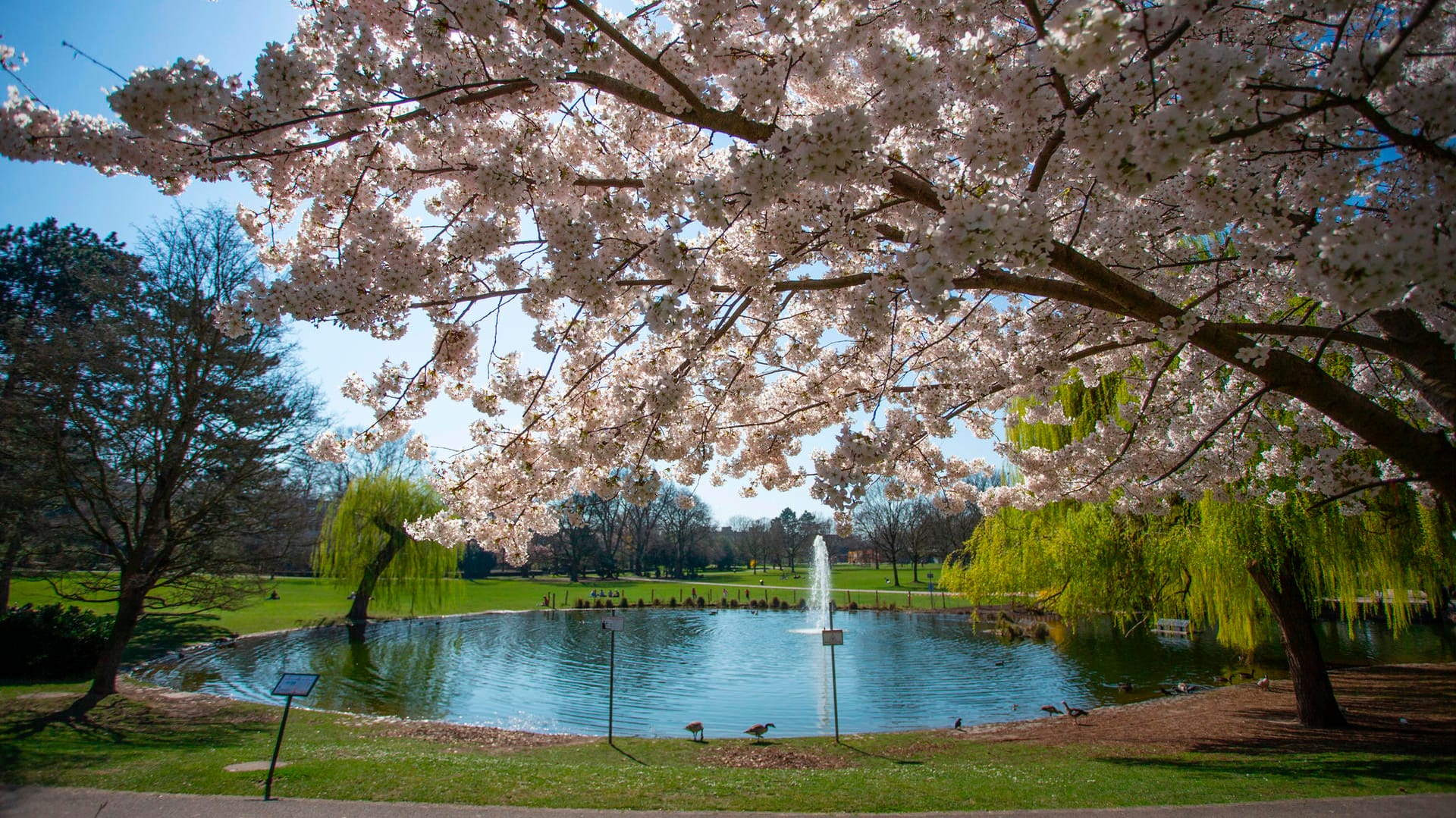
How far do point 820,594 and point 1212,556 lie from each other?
31695 mm

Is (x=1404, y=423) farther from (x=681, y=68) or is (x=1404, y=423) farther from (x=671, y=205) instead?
(x=681, y=68)

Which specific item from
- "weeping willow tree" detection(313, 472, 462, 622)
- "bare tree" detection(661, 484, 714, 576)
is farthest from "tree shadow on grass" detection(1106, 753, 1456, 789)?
"bare tree" detection(661, 484, 714, 576)

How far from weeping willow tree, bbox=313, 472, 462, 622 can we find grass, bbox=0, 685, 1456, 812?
15029 millimetres

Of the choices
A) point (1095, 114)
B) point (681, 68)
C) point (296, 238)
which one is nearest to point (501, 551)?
point (296, 238)

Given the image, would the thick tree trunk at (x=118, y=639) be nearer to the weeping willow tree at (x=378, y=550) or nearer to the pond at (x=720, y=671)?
the pond at (x=720, y=671)

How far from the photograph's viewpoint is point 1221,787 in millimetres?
6152

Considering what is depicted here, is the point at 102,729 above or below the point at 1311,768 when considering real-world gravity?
Answer: below

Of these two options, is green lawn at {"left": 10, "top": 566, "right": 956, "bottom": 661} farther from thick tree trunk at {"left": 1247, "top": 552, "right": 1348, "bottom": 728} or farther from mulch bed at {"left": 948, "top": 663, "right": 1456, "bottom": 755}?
thick tree trunk at {"left": 1247, "top": 552, "right": 1348, "bottom": 728}

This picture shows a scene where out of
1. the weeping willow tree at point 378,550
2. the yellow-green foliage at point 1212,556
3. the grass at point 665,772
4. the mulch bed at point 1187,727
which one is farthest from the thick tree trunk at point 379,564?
the yellow-green foliage at point 1212,556

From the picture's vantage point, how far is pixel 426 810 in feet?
18.6

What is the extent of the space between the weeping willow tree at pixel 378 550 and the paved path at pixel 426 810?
19.6m

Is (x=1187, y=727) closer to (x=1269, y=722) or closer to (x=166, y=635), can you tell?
(x=1269, y=722)

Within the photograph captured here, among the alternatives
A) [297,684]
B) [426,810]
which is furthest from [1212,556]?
[297,684]

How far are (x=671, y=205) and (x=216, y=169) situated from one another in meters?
2.28
